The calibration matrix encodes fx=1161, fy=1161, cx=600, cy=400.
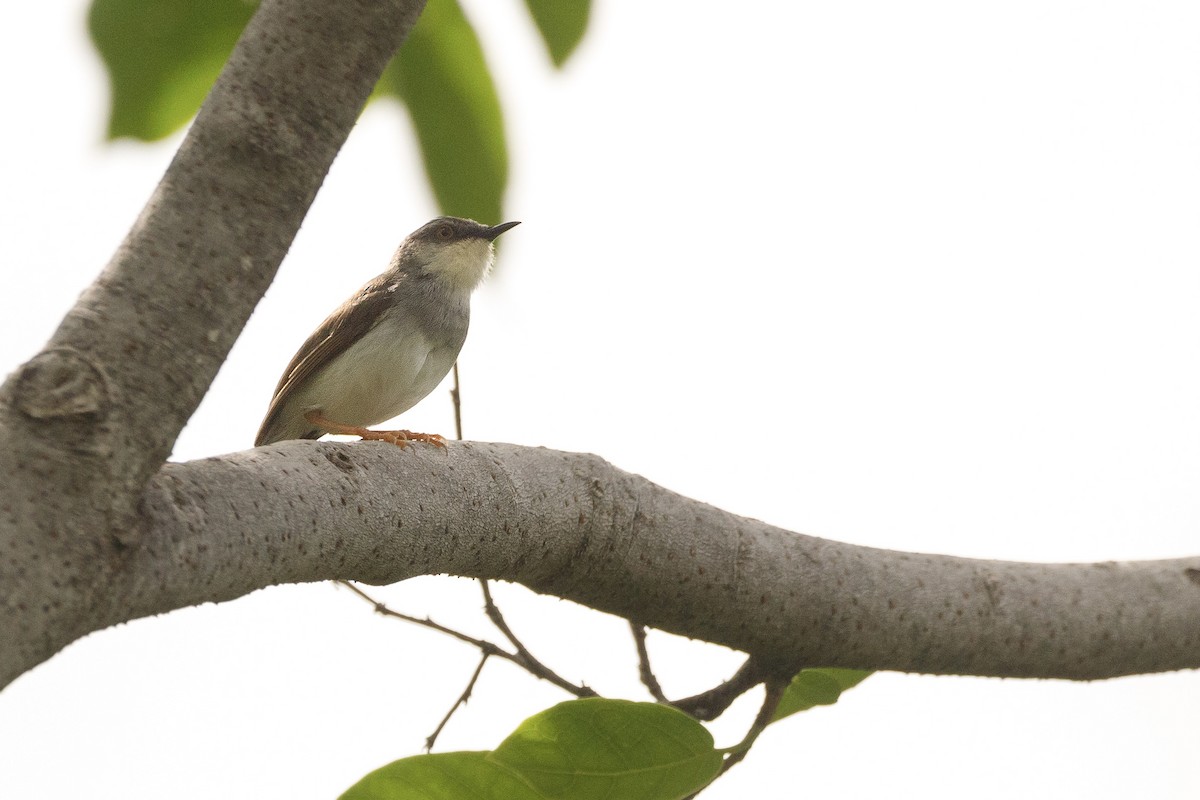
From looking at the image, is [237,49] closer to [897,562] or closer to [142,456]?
[142,456]

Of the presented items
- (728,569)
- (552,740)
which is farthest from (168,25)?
(728,569)

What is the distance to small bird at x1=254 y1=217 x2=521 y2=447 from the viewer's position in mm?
4312

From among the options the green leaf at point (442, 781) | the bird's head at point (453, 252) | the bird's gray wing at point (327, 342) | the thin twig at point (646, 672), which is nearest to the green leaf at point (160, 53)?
the green leaf at point (442, 781)

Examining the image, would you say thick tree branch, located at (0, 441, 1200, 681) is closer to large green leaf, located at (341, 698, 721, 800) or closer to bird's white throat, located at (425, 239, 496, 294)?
large green leaf, located at (341, 698, 721, 800)

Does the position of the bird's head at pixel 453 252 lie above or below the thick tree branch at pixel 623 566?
above

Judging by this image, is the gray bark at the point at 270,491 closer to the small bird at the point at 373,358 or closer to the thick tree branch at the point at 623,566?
the thick tree branch at the point at 623,566

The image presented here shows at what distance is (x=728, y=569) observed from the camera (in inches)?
104

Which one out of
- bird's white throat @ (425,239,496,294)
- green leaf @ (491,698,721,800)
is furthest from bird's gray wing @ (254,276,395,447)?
green leaf @ (491,698,721,800)

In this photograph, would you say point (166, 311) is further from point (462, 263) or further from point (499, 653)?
point (462, 263)

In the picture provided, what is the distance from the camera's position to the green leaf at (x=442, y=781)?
1.84 meters

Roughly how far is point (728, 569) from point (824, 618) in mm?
272

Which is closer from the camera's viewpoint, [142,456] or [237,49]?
[142,456]

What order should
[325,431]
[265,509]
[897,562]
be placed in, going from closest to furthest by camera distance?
1. [265,509]
2. [897,562]
3. [325,431]

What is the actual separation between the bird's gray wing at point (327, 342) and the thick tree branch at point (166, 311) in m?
2.75
